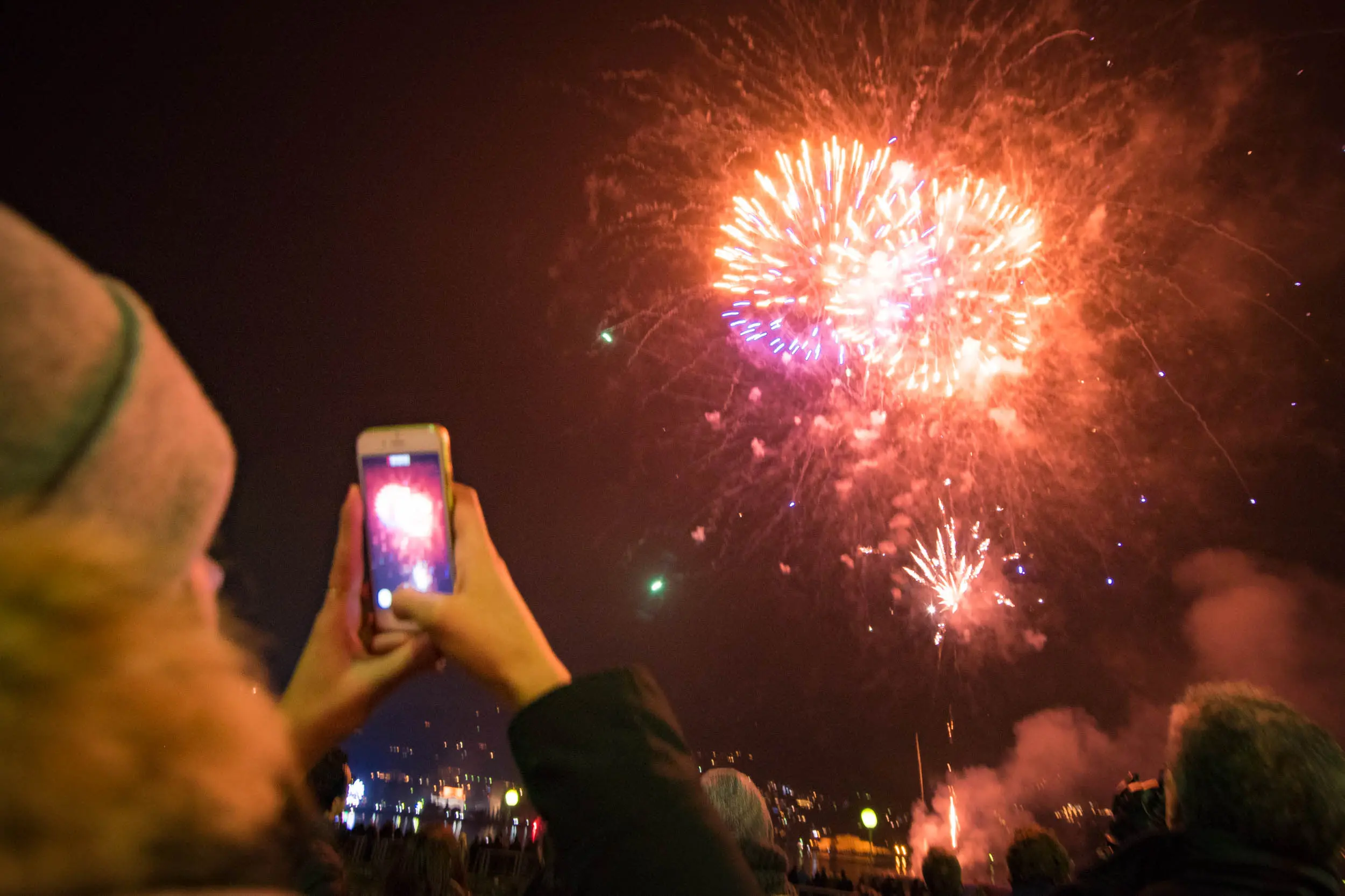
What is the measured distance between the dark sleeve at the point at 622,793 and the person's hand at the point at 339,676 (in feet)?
1.80

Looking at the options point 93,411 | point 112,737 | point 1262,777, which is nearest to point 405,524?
point 93,411

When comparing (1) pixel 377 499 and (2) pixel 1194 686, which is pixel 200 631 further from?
(2) pixel 1194 686

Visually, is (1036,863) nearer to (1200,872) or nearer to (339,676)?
(1200,872)

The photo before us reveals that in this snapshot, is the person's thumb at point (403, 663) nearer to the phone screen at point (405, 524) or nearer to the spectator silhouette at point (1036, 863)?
the phone screen at point (405, 524)

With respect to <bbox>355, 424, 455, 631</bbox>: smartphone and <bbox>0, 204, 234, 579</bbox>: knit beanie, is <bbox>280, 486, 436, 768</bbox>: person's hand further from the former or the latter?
<bbox>0, 204, 234, 579</bbox>: knit beanie

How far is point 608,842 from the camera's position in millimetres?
965

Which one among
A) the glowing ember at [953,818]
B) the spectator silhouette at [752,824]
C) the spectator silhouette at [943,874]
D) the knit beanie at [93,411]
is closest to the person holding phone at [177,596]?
the knit beanie at [93,411]

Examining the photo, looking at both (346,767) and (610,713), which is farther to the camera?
(346,767)

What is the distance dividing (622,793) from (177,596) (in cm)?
59

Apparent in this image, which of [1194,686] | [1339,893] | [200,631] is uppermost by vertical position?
[200,631]

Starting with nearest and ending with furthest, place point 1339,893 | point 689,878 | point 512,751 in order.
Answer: point 689,878, point 512,751, point 1339,893

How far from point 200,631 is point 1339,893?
9.21 ft

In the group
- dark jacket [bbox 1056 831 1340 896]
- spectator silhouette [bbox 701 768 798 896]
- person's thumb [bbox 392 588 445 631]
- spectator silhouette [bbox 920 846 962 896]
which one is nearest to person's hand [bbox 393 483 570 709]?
person's thumb [bbox 392 588 445 631]

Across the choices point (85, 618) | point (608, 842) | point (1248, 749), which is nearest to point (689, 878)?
point (608, 842)
